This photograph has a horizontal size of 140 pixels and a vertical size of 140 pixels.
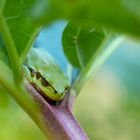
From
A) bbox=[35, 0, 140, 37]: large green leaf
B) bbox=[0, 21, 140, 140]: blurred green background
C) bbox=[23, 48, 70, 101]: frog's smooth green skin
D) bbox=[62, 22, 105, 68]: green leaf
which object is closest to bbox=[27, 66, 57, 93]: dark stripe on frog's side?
bbox=[23, 48, 70, 101]: frog's smooth green skin

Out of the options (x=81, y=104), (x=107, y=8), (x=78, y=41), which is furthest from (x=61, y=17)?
(x=81, y=104)

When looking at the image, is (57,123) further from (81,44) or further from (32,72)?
(81,44)

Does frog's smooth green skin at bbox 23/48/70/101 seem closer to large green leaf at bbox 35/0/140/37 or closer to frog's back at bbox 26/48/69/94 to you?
frog's back at bbox 26/48/69/94

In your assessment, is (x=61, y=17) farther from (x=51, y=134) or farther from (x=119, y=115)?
(x=119, y=115)

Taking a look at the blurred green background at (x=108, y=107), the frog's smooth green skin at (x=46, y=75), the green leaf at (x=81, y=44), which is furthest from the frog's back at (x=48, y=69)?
the blurred green background at (x=108, y=107)

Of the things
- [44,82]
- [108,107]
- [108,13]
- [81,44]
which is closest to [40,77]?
[44,82]
